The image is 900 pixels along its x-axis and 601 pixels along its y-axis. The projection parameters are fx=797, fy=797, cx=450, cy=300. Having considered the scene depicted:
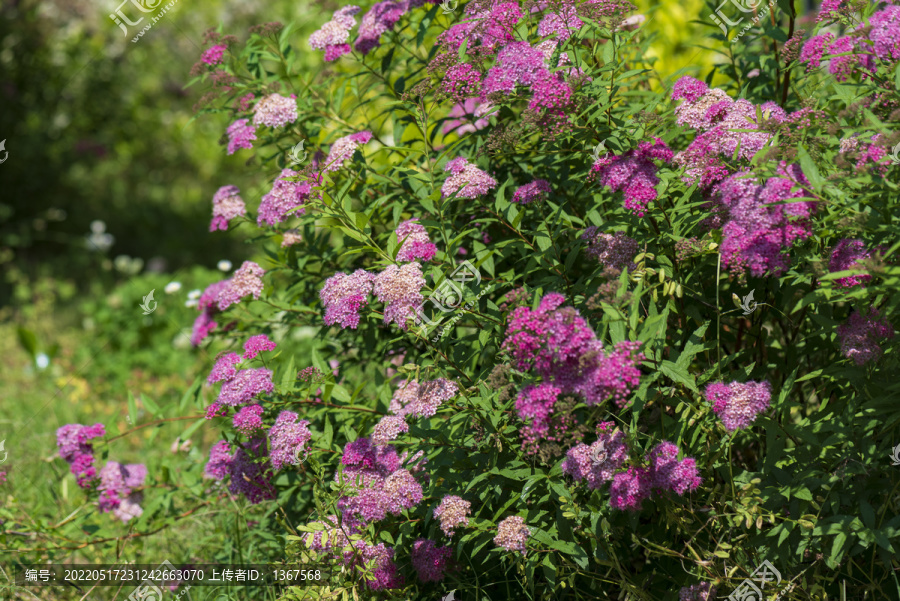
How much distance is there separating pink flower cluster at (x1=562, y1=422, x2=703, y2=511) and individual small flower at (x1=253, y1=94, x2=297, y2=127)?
1.54 m

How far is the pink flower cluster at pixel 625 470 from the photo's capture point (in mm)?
2090

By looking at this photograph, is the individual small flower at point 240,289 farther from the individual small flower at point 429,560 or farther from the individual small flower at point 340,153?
the individual small flower at point 429,560

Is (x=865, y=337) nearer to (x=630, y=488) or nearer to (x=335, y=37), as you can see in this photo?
(x=630, y=488)

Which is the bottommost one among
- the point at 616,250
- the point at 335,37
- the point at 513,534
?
the point at 513,534

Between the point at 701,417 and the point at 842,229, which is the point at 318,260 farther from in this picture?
the point at 842,229

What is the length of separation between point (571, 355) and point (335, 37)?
167 cm

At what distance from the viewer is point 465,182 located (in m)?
2.39

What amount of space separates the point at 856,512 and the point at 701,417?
501mm

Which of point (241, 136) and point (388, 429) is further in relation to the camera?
point (241, 136)

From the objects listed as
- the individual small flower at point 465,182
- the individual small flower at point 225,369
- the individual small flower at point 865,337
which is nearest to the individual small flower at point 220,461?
the individual small flower at point 225,369

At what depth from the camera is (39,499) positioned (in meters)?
4.03

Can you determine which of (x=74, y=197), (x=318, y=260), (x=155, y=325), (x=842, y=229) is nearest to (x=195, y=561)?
(x=318, y=260)

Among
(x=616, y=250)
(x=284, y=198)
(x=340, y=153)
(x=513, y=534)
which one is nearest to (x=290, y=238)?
(x=284, y=198)

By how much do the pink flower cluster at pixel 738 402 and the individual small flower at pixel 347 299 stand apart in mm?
1010
